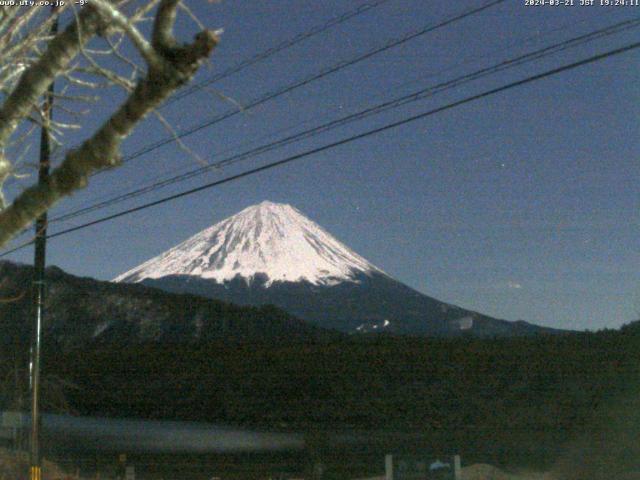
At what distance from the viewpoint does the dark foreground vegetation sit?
32031mm

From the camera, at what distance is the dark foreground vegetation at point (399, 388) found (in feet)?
105

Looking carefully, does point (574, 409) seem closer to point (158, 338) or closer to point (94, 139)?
point (158, 338)

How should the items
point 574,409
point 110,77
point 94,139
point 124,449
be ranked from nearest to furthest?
point 94,139 < point 110,77 < point 124,449 < point 574,409

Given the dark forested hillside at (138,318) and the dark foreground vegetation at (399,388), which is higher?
the dark forested hillside at (138,318)

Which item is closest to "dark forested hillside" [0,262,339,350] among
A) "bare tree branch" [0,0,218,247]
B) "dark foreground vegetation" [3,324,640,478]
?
"dark foreground vegetation" [3,324,640,478]

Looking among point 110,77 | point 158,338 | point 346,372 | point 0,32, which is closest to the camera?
point 110,77

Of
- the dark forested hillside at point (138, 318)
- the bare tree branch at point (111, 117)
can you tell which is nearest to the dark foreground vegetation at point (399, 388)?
the dark forested hillside at point (138, 318)

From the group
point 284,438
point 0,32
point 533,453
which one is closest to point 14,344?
point 284,438

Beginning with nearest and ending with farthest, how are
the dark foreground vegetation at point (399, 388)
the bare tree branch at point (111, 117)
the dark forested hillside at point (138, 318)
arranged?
the bare tree branch at point (111, 117) < the dark foreground vegetation at point (399, 388) < the dark forested hillside at point (138, 318)

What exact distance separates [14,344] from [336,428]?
46.0ft

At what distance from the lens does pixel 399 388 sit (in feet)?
A: 136

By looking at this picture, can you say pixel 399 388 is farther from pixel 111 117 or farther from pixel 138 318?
pixel 111 117

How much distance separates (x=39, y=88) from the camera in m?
4.53

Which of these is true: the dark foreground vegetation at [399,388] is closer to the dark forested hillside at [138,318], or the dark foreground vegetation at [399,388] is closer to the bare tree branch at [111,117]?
the dark forested hillside at [138,318]
